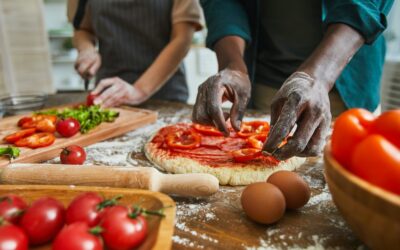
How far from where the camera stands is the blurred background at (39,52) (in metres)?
4.57

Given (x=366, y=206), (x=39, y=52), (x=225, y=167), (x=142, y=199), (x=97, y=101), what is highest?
(x=366, y=206)

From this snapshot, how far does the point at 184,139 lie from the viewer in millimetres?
1281

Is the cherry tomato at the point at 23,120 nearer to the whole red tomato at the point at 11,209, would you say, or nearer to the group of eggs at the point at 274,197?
the whole red tomato at the point at 11,209

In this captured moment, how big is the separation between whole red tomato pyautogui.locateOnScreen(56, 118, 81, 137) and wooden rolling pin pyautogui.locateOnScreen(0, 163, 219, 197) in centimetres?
48

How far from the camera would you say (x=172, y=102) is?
2098mm

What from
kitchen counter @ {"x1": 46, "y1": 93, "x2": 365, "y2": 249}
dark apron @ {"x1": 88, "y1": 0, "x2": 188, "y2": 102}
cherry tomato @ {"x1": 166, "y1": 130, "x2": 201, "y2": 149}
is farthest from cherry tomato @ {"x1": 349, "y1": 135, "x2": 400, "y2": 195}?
dark apron @ {"x1": 88, "y1": 0, "x2": 188, "y2": 102}

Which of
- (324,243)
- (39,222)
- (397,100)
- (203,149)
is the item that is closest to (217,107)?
(203,149)

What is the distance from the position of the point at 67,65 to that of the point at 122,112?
4.02 m

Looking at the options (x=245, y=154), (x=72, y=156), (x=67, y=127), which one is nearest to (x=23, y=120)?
(x=67, y=127)

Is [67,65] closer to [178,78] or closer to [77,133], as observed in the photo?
[178,78]

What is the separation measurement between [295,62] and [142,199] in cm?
111

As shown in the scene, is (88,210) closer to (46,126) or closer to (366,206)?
(366,206)

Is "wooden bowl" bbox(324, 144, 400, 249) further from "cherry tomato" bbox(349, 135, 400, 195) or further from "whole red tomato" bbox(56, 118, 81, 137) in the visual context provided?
"whole red tomato" bbox(56, 118, 81, 137)

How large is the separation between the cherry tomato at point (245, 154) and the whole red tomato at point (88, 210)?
1.66ft
